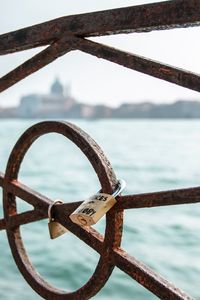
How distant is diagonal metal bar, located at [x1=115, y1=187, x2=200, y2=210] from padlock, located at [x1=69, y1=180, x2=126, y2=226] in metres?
0.03

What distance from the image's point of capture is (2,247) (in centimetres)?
472

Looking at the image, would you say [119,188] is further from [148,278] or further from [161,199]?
[148,278]

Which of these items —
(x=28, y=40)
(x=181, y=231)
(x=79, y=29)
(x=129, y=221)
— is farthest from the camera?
(x=129, y=221)

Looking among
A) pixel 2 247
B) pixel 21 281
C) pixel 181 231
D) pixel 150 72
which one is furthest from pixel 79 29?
pixel 181 231

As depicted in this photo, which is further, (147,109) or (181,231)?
(147,109)

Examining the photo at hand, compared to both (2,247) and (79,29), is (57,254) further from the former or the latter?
(79,29)

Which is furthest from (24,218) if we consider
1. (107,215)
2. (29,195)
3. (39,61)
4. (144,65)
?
(144,65)

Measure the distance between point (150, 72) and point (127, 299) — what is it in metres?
3.08

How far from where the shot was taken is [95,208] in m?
1.21

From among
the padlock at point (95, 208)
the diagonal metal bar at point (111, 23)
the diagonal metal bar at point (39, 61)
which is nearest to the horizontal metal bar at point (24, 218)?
the padlock at point (95, 208)

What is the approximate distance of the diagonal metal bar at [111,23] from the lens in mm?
1096

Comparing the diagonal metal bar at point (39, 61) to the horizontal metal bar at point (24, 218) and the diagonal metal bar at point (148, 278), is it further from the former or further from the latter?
the diagonal metal bar at point (148, 278)

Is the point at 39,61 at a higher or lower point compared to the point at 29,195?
higher

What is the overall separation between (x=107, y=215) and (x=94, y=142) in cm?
21
